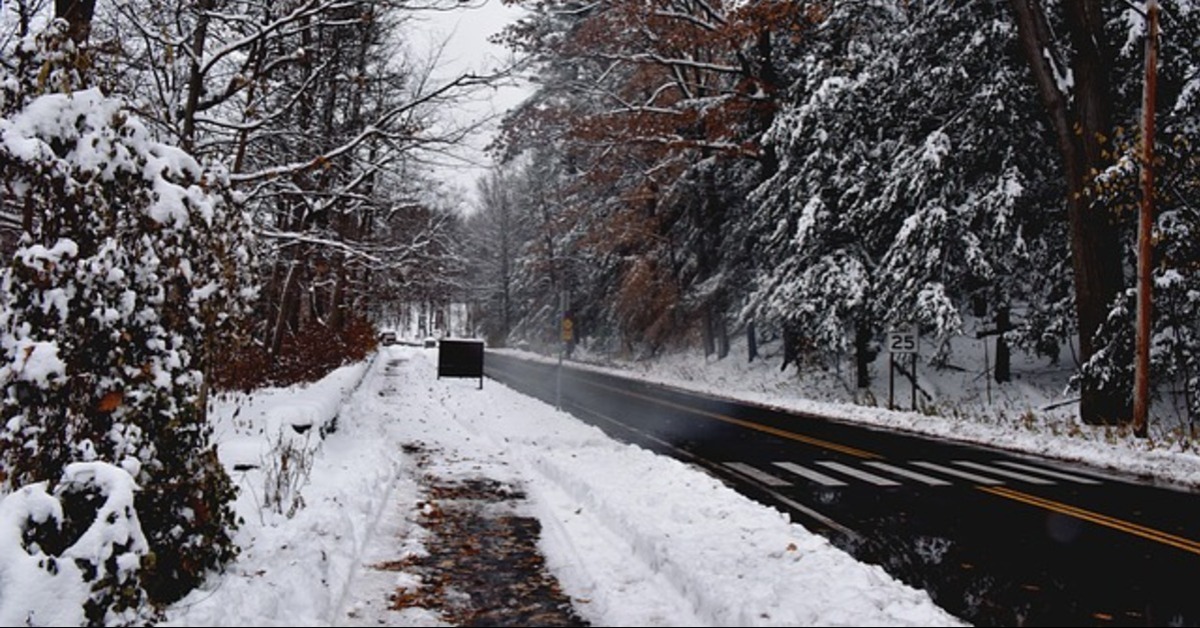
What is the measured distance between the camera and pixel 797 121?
22.5m

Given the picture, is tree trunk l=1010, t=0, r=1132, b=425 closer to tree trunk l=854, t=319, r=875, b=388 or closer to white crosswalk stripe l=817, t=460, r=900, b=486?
white crosswalk stripe l=817, t=460, r=900, b=486

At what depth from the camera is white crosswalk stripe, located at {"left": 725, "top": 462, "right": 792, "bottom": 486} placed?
10.0m

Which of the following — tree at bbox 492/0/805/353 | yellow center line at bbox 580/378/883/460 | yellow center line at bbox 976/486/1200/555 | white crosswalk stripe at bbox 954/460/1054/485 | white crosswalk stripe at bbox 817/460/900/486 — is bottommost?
yellow center line at bbox 580/378/883/460

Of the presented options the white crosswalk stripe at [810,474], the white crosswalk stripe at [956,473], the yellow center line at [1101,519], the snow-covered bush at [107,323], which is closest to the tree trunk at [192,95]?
the snow-covered bush at [107,323]

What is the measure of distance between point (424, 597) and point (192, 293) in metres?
2.60

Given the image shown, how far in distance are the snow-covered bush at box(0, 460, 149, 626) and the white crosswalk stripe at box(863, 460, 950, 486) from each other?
29.3 feet

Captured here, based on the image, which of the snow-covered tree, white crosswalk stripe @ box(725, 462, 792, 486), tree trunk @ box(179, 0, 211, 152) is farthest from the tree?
white crosswalk stripe @ box(725, 462, 792, 486)

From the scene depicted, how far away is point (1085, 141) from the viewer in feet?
50.9

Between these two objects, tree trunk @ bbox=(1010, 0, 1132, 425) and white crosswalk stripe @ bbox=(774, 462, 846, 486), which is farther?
tree trunk @ bbox=(1010, 0, 1132, 425)

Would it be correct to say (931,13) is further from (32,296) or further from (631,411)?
(32,296)


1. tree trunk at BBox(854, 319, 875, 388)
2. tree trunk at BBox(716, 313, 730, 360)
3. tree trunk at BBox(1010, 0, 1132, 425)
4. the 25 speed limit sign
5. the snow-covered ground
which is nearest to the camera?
the snow-covered ground

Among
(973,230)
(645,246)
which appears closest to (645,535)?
(973,230)

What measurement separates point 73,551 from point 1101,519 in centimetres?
883

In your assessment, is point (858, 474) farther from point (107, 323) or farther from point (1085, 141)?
point (1085, 141)
